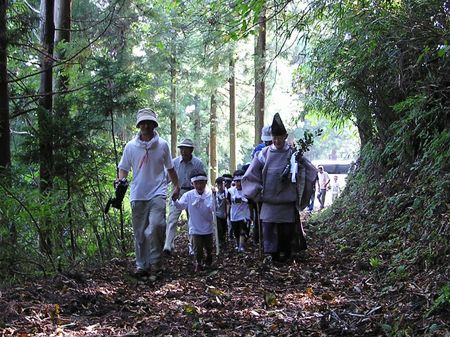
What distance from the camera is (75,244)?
9.44 m

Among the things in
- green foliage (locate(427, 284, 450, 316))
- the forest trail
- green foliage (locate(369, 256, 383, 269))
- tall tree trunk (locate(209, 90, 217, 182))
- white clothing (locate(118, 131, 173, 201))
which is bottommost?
the forest trail

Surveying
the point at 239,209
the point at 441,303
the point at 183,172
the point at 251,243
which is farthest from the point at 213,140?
the point at 441,303

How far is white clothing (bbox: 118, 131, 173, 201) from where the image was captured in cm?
724

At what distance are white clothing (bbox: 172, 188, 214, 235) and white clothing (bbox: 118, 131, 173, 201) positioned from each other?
69cm

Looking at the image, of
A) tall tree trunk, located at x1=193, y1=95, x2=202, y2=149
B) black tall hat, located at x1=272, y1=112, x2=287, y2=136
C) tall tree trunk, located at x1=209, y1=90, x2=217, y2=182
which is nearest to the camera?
black tall hat, located at x1=272, y1=112, x2=287, y2=136

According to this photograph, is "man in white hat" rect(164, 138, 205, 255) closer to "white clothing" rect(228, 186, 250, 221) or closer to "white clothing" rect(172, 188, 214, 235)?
"white clothing" rect(228, 186, 250, 221)

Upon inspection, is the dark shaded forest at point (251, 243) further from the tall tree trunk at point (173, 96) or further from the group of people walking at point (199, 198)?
the tall tree trunk at point (173, 96)

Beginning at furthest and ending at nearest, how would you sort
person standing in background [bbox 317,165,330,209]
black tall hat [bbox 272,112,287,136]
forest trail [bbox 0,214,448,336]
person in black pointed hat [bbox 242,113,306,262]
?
person standing in background [bbox 317,165,330,209] → person in black pointed hat [bbox 242,113,306,262] → black tall hat [bbox 272,112,287,136] → forest trail [bbox 0,214,448,336]

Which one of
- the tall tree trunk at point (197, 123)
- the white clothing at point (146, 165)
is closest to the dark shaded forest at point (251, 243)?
the white clothing at point (146, 165)

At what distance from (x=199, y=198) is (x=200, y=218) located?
1.15 feet

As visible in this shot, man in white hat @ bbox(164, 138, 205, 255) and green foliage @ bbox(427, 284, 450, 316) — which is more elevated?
man in white hat @ bbox(164, 138, 205, 255)

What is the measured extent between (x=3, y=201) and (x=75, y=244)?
2.42 metres

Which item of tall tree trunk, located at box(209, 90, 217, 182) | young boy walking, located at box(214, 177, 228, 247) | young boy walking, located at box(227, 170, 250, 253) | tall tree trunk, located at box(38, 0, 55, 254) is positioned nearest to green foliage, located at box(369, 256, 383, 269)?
young boy walking, located at box(227, 170, 250, 253)

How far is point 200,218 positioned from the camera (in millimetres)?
8094
